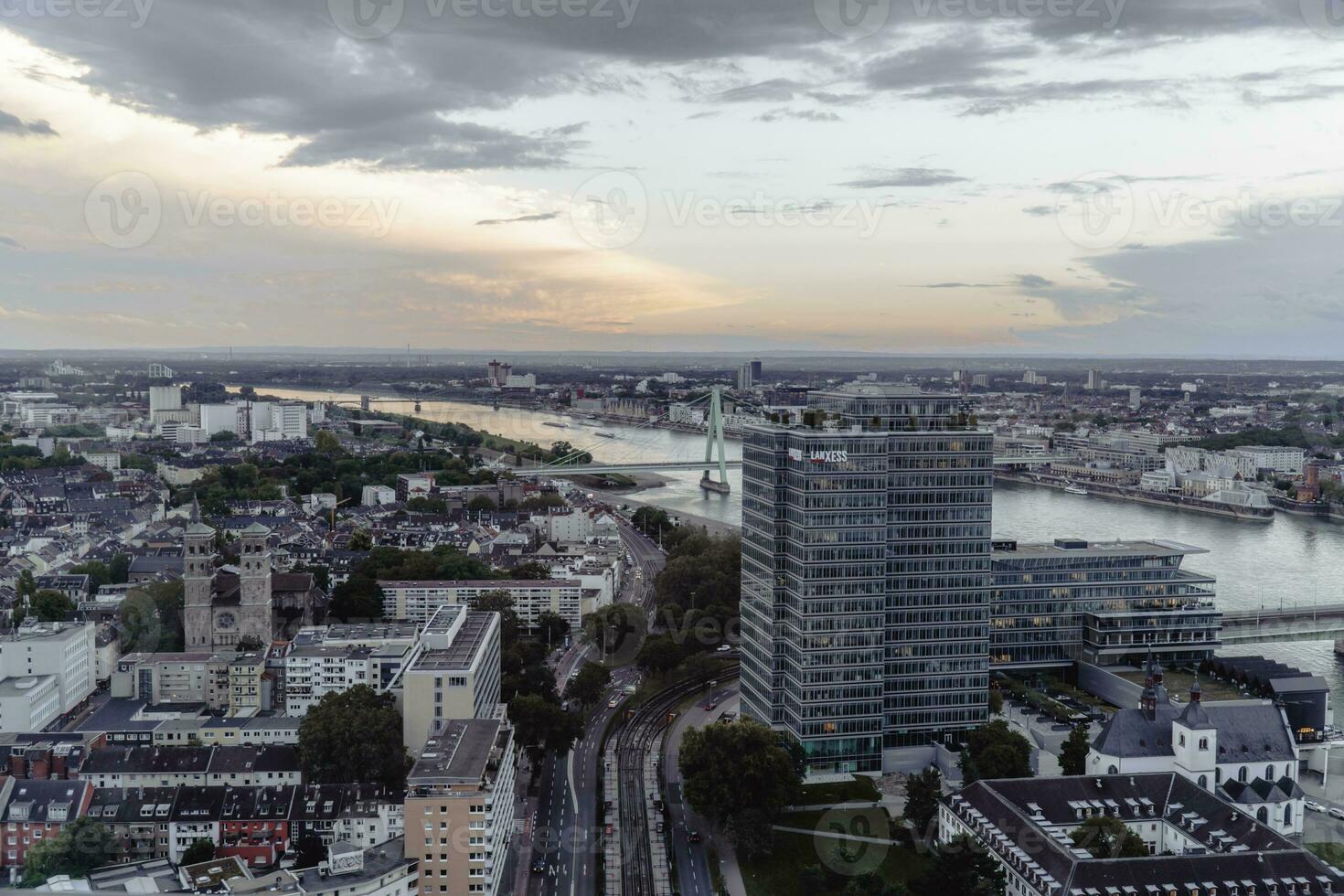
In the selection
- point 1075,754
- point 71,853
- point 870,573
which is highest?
point 870,573

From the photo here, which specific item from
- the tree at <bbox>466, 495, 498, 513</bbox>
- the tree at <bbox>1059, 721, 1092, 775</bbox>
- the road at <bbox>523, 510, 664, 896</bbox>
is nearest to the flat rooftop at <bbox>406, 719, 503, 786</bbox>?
the road at <bbox>523, 510, 664, 896</bbox>

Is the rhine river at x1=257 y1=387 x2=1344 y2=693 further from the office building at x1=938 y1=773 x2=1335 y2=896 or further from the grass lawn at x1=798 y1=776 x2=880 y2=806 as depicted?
the grass lawn at x1=798 y1=776 x2=880 y2=806

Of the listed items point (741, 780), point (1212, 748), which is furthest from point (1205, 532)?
point (741, 780)

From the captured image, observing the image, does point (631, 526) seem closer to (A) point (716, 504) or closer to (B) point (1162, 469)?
(A) point (716, 504)

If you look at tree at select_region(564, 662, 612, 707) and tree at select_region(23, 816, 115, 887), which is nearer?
tree at select_region(23, 816, 115, 887)

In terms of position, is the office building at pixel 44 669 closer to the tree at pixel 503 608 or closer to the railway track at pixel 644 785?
the tree at pixel 503 608

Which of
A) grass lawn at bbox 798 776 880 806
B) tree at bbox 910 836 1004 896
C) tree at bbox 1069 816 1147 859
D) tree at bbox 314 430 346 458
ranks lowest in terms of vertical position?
grass lawn at bbox 798 776 880 806

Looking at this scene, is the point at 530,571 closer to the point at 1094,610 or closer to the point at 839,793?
the point at 1094,610
